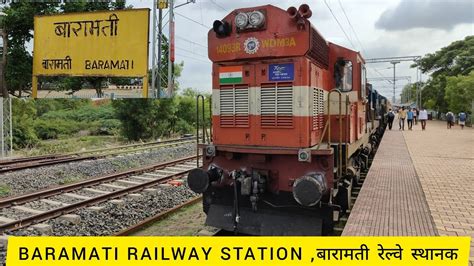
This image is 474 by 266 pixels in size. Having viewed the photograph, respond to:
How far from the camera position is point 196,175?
577 cm

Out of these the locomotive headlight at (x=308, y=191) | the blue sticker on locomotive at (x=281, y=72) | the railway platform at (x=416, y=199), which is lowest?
the railway platform at (x=416, y=199)

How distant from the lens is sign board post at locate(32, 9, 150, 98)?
17375mm

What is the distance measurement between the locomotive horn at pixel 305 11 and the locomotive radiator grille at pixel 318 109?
43.1 inches

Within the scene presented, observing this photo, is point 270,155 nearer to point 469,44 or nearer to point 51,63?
point 51,63

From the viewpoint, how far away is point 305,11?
5.27 metres

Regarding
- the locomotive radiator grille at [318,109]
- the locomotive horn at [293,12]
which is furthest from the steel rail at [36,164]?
the locomotive horn at [293,12]

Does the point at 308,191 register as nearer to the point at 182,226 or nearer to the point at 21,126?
the point at 182,226

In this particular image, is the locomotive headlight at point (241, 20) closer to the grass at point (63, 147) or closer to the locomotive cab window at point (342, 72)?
the locomotive cab window at point (342, 72)

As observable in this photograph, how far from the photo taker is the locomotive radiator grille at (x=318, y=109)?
5.80m

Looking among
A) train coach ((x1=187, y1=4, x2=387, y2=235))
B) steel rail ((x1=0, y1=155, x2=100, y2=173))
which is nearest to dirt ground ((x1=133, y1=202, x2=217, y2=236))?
train coach ((x1=187, y1=4, x2=387, y2=235))

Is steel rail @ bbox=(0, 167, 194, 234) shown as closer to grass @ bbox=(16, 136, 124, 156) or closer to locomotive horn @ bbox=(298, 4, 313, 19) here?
locomotive horn @ bbox=(298, 4, 313, 19)

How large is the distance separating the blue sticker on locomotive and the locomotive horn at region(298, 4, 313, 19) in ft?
2.27

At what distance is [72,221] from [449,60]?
46.5m

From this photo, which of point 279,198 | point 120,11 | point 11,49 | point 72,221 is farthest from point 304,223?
point 11,49
